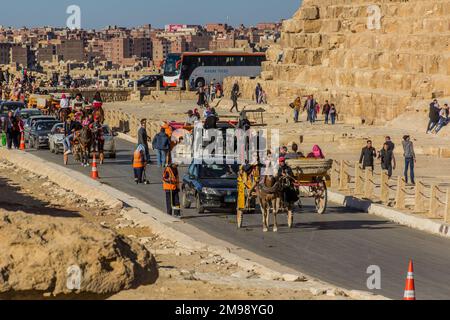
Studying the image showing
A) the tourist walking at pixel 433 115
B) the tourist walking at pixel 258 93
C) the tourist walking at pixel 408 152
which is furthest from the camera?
the tourist walking at pixel 258 93

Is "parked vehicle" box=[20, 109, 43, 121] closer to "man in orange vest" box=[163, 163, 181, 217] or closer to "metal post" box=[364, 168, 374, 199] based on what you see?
"metal post" box=[364, 168, 374, 199]

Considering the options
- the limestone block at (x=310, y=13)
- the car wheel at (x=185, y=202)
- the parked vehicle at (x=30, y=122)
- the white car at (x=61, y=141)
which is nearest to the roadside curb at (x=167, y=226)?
the car wheel at (x=185, y=202)

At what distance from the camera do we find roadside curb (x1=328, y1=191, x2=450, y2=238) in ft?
81.9

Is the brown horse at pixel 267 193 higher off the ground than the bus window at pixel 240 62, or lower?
lower

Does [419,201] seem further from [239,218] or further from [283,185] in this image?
[239,218]

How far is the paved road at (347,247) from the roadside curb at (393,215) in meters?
0.28

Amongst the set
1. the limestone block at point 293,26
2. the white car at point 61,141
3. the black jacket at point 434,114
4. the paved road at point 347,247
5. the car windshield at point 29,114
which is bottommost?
the paved road at point 347,247

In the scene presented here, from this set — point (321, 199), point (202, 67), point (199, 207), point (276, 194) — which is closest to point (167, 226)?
point (276, 194)

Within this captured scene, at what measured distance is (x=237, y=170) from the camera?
27.6m

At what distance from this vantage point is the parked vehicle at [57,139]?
43.1 meters

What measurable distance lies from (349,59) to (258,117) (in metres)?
7.62

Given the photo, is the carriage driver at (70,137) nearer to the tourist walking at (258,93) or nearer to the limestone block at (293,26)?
the tourist walking at (258,93)
